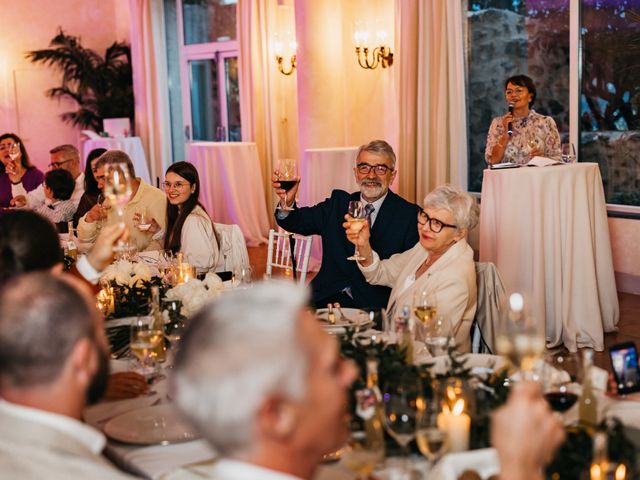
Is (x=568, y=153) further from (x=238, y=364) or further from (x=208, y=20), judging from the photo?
(x=208, y=20)

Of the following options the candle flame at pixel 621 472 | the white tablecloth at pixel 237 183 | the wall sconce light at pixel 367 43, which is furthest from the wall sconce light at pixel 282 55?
the candle flame at pixel 621 472

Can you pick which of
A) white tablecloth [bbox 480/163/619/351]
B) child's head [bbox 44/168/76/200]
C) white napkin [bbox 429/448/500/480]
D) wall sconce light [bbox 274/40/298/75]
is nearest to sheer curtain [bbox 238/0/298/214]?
wall sconce light [bbox 274/40/298/75]

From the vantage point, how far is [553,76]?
26.2 ft

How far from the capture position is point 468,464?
189 cm

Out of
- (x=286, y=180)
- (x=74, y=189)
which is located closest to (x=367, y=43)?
(x=74, y=189)

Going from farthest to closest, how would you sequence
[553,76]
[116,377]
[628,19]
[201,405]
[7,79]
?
[7,79] < [553,76] < [628,19] < [116,377] < [201,405]

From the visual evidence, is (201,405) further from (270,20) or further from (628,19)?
(270,20)

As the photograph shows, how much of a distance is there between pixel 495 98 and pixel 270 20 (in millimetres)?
3293

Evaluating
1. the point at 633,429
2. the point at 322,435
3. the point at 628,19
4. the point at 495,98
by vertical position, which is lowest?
the point at 633,429

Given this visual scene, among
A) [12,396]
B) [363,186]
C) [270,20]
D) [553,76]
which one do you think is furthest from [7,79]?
[12,396]

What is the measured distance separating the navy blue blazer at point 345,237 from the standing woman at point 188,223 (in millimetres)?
420

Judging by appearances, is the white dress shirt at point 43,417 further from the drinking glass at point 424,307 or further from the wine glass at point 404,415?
the drinking glass at point 424,307

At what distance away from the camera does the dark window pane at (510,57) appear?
793cm

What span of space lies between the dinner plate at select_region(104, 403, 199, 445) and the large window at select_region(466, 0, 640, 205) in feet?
19.4
